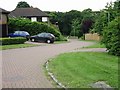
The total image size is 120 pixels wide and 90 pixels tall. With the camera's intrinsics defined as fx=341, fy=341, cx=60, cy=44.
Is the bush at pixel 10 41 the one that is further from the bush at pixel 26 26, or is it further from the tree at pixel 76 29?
the tree at pixel 76 29

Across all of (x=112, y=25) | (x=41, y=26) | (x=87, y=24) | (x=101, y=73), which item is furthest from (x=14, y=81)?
(x=87, y=24)

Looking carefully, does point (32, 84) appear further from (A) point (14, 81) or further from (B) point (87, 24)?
(B) point (87, 24)

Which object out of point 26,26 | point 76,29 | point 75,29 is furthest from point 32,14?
point 26,26

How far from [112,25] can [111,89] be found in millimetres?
14746

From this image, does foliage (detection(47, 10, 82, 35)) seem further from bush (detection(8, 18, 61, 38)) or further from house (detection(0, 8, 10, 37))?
house (detection(0, 8, 10, 37))

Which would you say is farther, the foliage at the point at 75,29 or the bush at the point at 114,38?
the foliage at the point at 75,29

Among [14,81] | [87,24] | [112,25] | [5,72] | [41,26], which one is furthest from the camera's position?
[87,24]

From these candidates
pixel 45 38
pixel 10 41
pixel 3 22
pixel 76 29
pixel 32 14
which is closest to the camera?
pixel 10 41

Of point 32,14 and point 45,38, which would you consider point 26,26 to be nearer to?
point 45,38

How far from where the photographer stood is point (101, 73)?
13.7 m

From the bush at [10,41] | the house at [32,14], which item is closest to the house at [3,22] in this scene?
the bush at [10,41]

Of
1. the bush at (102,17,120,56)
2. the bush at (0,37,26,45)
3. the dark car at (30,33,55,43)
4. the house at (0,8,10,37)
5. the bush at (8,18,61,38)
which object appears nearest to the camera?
the bush at (102,17,120,56)

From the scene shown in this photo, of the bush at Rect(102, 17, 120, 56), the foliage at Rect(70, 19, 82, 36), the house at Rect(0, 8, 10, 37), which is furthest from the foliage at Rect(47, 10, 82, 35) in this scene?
the bush at Rect(102, 17, 120, 56)

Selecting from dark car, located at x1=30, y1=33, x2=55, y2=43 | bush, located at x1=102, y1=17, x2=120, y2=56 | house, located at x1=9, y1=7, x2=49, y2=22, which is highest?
house, located at x1=9, y1=7, x2=49, y2=22
